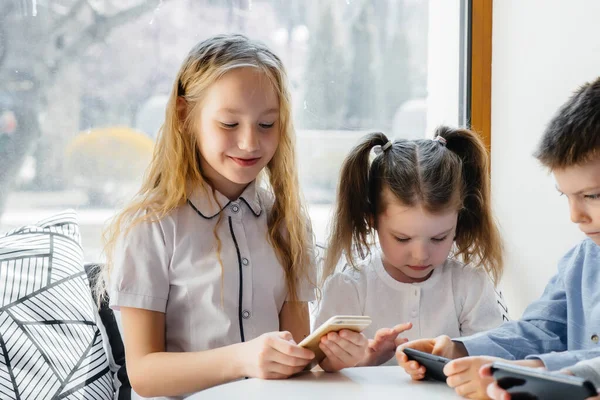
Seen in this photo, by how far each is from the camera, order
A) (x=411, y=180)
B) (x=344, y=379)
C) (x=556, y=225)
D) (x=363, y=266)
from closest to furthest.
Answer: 1. (x=344, y=379)
2. (x=411, y=180)
3. (x=363, y=266)
4. (x=556, y=225)

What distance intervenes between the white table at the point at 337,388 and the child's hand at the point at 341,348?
35 millimetres

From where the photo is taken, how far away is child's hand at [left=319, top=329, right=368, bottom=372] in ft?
4.00

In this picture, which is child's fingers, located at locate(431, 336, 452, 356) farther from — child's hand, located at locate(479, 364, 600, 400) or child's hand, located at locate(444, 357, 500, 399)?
child's hand, located at locate(479, 364, 600, 400)

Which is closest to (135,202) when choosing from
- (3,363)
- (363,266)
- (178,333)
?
(178,333)

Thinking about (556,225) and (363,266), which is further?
(556,225)

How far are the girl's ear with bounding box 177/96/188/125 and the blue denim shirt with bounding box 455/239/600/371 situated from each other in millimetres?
734

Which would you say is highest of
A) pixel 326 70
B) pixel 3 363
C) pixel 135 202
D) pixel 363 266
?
pixel 326 70

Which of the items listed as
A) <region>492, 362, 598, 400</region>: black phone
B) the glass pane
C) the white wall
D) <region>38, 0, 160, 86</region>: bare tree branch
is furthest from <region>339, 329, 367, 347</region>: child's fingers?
<region>38, 0, 160, 86</region>: bare tree branch

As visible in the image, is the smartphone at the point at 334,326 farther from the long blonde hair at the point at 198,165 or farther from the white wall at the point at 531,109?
the white wall at the point at 531,109

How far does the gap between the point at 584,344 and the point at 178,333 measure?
80 centimetres

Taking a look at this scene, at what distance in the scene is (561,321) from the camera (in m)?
1.42

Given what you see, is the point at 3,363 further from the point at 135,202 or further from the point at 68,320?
the point at 135,202

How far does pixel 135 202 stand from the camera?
154 cm

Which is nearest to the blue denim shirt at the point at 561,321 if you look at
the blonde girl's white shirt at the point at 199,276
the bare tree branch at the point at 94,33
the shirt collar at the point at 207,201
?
the blonde girl's white shirt at the point at 199,276
